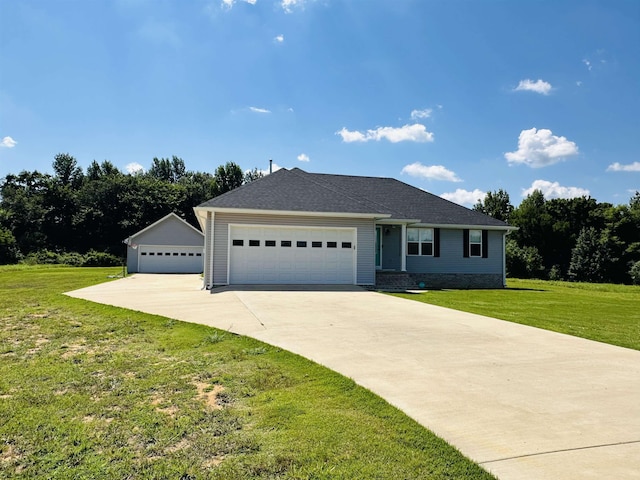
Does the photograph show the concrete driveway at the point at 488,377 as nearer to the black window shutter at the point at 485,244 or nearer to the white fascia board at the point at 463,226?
the white fascia board at the point at 463,226

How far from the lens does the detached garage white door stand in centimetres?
1498

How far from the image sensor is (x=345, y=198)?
1673 centimetres

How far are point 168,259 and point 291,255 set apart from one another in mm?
18848

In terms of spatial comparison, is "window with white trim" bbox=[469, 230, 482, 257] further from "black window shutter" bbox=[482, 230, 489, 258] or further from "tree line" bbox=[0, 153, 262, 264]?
"tree line" bbox=[0, 153, 262, 264]

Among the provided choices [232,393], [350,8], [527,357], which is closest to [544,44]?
[350,8]

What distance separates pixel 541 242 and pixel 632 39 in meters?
35.0

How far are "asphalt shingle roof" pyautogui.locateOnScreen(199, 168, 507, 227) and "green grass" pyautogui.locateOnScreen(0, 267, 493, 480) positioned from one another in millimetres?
10053

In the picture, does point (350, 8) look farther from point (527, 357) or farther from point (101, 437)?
point (101, 437)

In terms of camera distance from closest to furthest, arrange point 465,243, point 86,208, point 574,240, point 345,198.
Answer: point 345,198, point 465,243, point 574,240, point 86,208

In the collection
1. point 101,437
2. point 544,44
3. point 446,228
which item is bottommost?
point 101,437

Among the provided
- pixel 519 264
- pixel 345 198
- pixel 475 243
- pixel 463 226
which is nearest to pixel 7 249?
pixel 345 198

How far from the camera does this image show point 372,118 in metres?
19.6

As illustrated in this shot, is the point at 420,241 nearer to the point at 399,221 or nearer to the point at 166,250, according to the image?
the point at 399,221

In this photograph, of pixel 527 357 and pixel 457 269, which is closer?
pixel 527 357
